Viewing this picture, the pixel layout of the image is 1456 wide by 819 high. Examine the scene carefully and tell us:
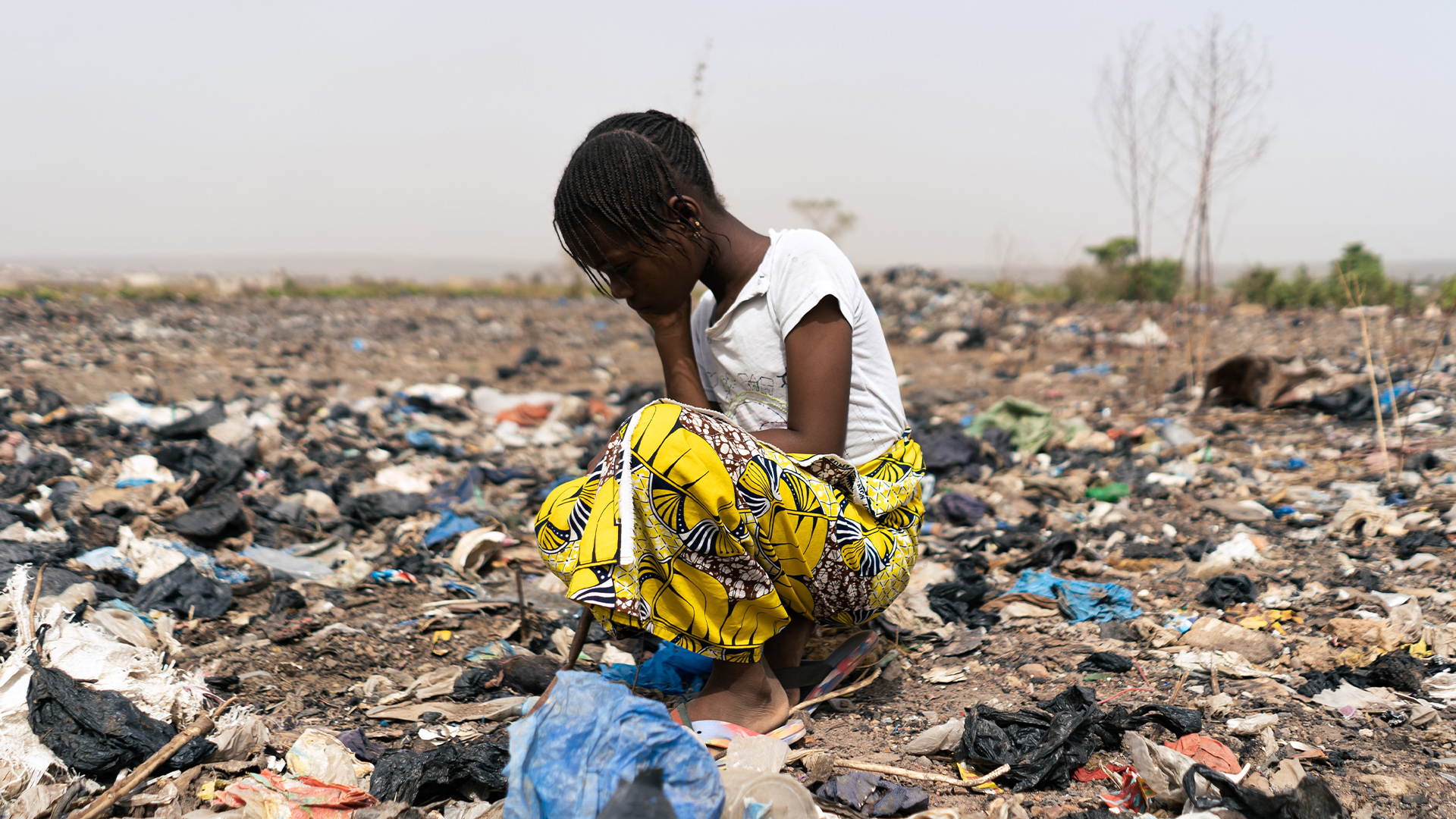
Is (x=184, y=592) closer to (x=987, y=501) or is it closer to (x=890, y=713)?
(x=890, y=713)

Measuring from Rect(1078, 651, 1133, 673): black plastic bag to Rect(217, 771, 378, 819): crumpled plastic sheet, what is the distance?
1.68 meters

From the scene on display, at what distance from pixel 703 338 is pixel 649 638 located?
940 mm

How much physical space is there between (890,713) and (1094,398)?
4.63 metres

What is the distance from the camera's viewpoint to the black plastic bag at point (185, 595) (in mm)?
2422

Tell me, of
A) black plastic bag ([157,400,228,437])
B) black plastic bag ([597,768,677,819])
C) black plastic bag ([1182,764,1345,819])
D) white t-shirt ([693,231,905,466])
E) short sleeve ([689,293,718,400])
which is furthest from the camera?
black plastic bag ([157,400,228,437])

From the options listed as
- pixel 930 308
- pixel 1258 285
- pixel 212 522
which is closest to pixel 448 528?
pixel 212 522

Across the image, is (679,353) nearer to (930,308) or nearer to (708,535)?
(708,535)

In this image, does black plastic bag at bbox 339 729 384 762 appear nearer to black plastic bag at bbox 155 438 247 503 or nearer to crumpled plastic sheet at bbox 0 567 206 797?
crumpled plastic sheet at bbox 0 567 206 797

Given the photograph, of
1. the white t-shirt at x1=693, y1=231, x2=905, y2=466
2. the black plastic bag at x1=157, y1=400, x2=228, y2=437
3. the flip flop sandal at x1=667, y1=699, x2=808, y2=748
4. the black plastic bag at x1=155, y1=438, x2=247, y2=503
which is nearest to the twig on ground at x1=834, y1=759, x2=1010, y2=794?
the flip flop sandal at x1=667, y1=699, x2=808, y2=748

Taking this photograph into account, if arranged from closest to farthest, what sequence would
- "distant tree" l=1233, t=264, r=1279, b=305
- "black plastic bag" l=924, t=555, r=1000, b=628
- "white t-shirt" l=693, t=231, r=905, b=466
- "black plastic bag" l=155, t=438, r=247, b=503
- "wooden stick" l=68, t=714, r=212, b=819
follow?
"wooden stick" l=68, t=714, r=212, b=819 < "white t-shirt" l=693, t=231, r=905, b=466 < "black plastic bag" l=924, t=555, r=1000, b=628 < "black plastic bag" l=155, t=438, r=247, b=503 < "distant tree" l=1233, t=264, r=1279, b=305

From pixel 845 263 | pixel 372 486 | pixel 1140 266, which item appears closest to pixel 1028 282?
pixel 1140 266

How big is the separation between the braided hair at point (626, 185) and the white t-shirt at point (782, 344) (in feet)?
0.71

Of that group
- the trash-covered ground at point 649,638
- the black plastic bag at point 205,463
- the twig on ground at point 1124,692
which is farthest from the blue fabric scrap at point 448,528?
the twig on ground at point 1124,692

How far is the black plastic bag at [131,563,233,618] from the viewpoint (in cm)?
242
